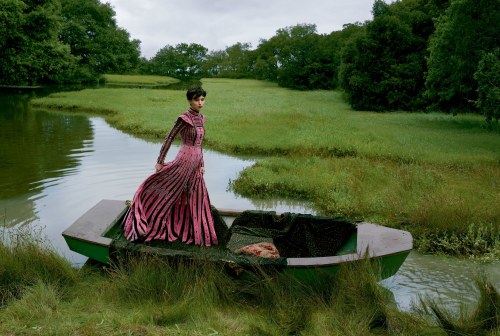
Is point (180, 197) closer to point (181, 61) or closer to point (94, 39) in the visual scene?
point (94, 39)

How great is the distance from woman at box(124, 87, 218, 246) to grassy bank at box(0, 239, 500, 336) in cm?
82

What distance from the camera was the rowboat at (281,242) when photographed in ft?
18.2

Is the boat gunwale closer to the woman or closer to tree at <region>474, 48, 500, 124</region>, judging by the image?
the woman

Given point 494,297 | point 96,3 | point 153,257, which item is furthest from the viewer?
point 96,3

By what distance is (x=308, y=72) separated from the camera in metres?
57.8

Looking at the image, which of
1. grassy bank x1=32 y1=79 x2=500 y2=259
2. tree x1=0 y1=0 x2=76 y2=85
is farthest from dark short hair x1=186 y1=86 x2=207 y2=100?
tree x1=0 y1=0 x2=76 y2=85

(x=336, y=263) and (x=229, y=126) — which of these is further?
(x=229, y=126)

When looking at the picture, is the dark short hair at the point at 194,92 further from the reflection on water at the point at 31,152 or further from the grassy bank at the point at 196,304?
the reflection on water at the point at 31,152

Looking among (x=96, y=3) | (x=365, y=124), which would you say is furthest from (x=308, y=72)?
(x=365, y=124)

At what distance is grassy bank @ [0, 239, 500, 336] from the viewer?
4582 millimetres

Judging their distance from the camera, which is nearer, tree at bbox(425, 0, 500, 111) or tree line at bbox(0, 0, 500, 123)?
tree at bbox(425, 0, 500, 111)

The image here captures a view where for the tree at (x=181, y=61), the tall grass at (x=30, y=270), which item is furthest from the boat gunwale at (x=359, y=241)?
the tree at (x=181, y=61)

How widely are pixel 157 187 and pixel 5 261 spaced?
200 cm

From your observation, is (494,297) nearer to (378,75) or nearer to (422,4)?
(378,75)
